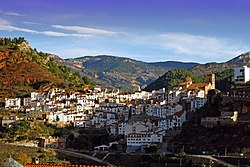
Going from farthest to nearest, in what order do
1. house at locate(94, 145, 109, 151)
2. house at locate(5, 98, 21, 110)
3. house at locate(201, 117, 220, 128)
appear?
house at locate(5, 98, 21, 110) < house at locate(94, 145, 109, 151) < house at locate(201, 117, 220, 128)

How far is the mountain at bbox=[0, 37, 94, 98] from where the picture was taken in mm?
71062

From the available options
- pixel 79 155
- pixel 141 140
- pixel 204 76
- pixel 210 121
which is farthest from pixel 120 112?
pixel 204 76

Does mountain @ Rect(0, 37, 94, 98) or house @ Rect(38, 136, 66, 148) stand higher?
mountain @ Rect(0, 37, 94, 98)

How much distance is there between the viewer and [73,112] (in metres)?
58.8

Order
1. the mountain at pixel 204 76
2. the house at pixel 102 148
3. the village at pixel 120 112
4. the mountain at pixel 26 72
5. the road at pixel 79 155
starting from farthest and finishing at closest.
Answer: the mountain at pixel 26 72
the mountain at pixel 204 76
the village at pixel 120 112
the house at pixel 102 148
the road at pixel 79 155

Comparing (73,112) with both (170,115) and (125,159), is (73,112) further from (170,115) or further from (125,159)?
(125,159)

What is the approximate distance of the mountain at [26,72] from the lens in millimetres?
71062

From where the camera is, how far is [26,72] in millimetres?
74000

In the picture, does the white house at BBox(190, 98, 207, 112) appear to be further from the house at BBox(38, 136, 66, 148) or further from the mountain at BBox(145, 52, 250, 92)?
the house at BBox(38, 136, 66, 148)

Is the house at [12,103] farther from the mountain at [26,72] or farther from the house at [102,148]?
the house at [102,148]

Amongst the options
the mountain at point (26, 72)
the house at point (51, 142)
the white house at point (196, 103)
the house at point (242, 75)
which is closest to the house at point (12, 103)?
the mountain at point (26, 72)

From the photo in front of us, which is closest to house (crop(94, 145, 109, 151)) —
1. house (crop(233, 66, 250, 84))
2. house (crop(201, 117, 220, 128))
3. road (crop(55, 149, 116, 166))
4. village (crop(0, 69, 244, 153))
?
village (crop(0, 69, 244, 153))

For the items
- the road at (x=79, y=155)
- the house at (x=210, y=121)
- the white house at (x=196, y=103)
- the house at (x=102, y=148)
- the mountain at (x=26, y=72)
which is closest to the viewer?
the road at (x=79, y=155)

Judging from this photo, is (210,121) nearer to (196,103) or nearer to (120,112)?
(196,103)
